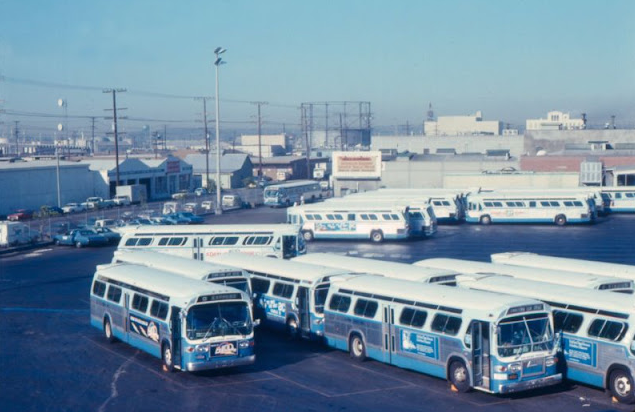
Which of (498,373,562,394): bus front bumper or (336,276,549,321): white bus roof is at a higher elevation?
(336,276,549,321): white bus roof

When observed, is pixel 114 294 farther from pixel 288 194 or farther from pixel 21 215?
pixel 288 194

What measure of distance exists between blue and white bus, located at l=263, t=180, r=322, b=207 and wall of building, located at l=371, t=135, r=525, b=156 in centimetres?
3727

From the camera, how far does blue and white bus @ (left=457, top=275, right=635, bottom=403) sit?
14.9m

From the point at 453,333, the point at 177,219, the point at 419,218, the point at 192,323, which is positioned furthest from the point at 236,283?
the point at 177,219

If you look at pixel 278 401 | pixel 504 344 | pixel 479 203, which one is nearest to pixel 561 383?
pixel 504 344

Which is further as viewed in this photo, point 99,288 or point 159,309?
point 99,288

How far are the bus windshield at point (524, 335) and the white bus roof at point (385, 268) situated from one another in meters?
4.11

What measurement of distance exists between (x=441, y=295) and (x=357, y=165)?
56.1 metres

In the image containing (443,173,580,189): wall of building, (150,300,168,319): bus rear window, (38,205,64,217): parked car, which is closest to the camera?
(150,300,168,319): bus rear window

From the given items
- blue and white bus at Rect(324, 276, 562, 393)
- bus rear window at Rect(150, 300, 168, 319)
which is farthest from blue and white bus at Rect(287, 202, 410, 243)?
bus rear window at Rect(150, 300, 168, 319)

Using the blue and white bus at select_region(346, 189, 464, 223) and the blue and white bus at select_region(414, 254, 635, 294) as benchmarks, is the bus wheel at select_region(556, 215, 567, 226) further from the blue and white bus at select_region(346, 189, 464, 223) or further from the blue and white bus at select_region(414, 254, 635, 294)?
the blue and white bus at select_region(414, 254, 635, 294)

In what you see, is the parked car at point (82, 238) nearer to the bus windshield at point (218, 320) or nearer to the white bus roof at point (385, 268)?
the white bus roof at point (385, 268)

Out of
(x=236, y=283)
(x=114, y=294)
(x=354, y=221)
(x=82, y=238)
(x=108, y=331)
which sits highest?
(x=236, y=283)

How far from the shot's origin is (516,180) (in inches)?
2534
